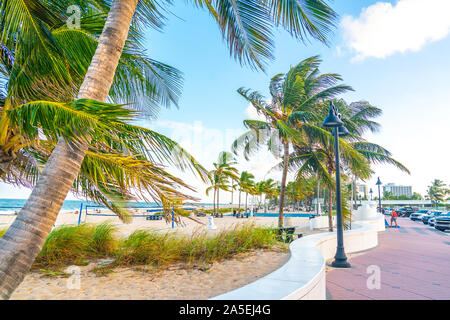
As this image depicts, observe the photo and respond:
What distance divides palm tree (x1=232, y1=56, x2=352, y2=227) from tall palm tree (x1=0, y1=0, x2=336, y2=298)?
6.91 meters

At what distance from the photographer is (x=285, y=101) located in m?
12.0

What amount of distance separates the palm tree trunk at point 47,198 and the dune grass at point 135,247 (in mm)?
3266

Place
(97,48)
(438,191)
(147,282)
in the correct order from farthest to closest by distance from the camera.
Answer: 1. (438,191)
2. (147,282)
3. (97,48)

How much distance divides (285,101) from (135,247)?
9366mm

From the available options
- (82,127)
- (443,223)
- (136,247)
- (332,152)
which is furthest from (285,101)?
(443,223)

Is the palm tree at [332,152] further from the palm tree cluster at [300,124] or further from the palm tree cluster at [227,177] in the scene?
the palm tree cluster at [227,177]

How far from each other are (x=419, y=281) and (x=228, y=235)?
4.47 m

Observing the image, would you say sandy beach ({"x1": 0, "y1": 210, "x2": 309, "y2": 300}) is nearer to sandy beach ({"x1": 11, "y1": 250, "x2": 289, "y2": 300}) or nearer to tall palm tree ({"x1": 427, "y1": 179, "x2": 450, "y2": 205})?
sandy beach ({"x1": 11, "y1": 250, "x2": 289, "y2": 300})

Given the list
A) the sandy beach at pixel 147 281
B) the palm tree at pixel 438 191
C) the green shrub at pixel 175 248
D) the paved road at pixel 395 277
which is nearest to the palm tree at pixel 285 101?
the paved road at pixel 395 277

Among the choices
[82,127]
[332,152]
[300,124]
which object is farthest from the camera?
[332,152]

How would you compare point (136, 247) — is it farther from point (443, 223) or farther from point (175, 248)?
point (443, 223)

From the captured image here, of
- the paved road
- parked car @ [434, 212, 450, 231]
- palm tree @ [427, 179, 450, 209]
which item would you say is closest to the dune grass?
the paved road

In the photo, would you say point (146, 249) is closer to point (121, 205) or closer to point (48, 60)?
point (121, 205)
